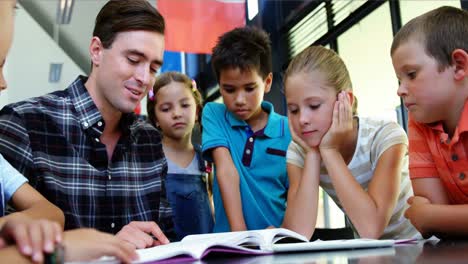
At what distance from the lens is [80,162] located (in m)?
1.27

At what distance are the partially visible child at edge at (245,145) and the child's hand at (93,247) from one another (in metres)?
1.02

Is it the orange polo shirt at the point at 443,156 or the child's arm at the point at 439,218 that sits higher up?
the orange polo shirt at the point at 443,156

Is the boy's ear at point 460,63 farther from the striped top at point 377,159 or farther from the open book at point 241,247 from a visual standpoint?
the open book at point 241,247

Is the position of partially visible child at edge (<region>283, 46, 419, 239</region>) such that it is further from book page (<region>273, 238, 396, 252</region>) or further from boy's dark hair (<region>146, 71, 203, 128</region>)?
boy's dark hair (<region>146, 71, 203, 128</region>)

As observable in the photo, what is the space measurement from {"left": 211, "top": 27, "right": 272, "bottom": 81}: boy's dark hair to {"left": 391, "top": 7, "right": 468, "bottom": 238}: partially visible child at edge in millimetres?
684

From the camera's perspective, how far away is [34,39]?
5.25 m

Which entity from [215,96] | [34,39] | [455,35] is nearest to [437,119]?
[455,35]

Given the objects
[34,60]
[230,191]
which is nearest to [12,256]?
[230,191]

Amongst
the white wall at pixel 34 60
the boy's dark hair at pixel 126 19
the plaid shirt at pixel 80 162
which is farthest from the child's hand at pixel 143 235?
the white wall at pixel 34 60

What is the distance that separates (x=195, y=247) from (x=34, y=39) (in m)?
5.12

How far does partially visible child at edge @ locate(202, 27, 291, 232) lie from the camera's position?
64.0 inches

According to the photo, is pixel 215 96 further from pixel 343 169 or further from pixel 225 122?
pixel 343 169

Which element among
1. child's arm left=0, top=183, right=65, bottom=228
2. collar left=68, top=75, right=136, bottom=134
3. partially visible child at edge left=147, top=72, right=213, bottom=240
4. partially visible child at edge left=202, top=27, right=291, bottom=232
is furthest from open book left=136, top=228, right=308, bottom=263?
partially visible child at edge left=147, top=72, right=213, bottom=240

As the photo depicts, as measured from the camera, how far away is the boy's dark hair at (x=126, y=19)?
1.41 m
